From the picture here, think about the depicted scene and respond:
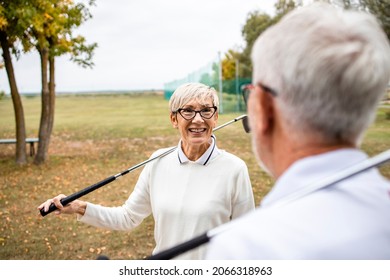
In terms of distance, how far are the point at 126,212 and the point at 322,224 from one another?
1036mm

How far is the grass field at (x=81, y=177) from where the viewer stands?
318 centimetres

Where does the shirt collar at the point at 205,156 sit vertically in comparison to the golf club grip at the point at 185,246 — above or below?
below

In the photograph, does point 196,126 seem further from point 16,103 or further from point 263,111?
point 16,103

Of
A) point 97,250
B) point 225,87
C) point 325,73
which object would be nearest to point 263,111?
point 325,73

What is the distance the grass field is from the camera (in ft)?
10.4

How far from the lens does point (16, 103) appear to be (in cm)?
552

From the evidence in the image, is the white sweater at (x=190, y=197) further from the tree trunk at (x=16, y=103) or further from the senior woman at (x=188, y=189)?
the tree trunk at (x=16, y=103)

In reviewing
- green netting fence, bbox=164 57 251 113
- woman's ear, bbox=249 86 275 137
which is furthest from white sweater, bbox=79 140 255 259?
green netting fence, bbox=164 57 251 113

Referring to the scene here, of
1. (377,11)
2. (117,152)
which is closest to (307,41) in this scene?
(377,11)

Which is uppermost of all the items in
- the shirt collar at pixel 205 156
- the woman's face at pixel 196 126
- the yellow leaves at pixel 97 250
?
the woman's face at pixel 196 126

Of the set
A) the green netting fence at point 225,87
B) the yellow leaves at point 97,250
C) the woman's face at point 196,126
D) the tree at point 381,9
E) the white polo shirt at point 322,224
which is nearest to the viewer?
the white polo shirt at point 322,224

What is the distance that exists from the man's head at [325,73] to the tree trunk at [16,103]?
5161mm

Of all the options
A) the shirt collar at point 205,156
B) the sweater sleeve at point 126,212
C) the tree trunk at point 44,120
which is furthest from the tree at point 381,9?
the tree trunk at point 44,120

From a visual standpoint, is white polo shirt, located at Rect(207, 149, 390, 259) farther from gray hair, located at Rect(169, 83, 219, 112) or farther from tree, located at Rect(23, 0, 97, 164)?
tree, located at Rect(23, 0, 97, 164)
